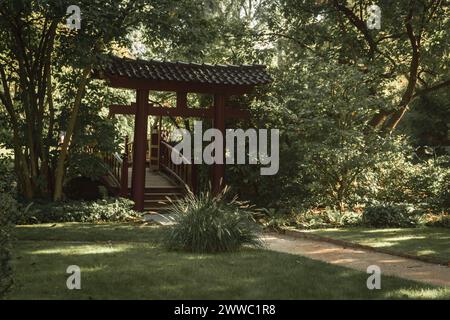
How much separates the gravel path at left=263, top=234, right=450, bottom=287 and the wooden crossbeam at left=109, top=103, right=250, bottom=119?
523cm

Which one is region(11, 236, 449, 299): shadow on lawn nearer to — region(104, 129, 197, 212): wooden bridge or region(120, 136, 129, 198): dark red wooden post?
region(104, 129, 197, 212): wooden bridge

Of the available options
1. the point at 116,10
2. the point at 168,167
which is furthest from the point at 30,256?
the point at 168,167

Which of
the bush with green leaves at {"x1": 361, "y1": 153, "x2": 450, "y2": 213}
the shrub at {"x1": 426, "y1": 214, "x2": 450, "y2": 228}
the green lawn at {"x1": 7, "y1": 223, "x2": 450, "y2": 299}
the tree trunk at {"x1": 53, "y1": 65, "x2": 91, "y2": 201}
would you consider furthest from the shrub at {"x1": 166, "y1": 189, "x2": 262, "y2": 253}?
the bush with green leaves at {"x1": 361, "y1": 153, "x2": 450, "y2": 213}

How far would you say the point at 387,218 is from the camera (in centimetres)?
1165

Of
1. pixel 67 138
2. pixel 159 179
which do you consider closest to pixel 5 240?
pixel 67 138

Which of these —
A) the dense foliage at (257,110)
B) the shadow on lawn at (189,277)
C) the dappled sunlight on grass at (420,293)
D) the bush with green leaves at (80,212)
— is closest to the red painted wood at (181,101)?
the dense foliage at (257,110)

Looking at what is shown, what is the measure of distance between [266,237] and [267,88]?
5.55 m

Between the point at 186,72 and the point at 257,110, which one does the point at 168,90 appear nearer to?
the point at 186,72

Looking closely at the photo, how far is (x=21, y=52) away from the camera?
12727 millimetres

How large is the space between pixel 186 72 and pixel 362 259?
8062mm

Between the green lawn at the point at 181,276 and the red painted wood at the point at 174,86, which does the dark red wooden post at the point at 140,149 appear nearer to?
the red painted wood at the point at 174,86

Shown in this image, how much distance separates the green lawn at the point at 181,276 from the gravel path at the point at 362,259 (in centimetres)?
57
